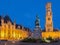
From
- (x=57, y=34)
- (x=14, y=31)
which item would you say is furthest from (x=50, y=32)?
(x=14, y=31)

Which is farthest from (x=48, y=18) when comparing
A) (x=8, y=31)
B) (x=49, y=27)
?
(x=8, y=31)

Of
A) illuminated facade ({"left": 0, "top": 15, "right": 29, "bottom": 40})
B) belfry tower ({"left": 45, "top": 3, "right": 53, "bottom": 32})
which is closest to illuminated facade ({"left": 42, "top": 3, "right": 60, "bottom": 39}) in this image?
belfry tower ({"left": 45, "top": 3, "right": 53, "bottom": 32})

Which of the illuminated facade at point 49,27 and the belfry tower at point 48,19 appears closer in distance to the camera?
the belfry tower at point 48,19

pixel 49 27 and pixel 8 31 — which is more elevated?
pixel 49 27

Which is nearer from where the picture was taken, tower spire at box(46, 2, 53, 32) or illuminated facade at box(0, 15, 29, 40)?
illuminated facade at box(0, 15, 29, 40)

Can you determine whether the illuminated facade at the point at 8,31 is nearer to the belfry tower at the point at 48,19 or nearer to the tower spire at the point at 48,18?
the belfry tower at the point at 48,19

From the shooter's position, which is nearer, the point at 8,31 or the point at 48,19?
the point at 8,31

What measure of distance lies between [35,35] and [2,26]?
31756 millimetres

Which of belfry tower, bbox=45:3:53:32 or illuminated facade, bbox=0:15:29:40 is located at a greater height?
belfry tower, bbox=45:3:53:32

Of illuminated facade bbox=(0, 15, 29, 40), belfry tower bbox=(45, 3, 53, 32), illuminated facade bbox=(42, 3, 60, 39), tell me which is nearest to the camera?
illuminated facade bbox=(0, 15, 29, 40)

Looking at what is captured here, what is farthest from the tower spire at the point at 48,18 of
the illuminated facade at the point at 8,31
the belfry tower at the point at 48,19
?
the illuminated facade at the point at 8,31

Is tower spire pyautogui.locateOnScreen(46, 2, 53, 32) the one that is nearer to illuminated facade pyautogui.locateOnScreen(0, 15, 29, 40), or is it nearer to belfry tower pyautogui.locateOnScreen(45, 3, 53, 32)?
belfry tower pyautogui.locateOnScreen(45, 3, 53, 32)

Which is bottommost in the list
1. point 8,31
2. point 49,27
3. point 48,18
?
point 8,31

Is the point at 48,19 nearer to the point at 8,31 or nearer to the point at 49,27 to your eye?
the point at 49,27
